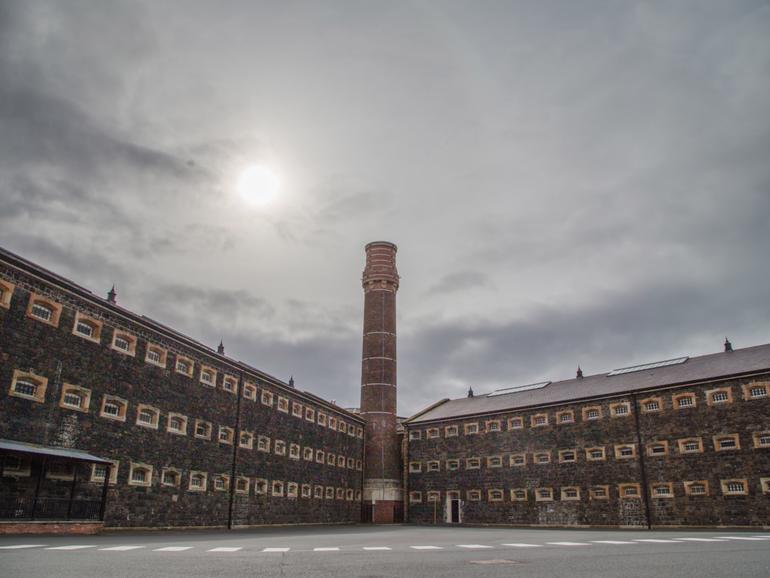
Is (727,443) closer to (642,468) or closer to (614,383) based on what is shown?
(642,468)

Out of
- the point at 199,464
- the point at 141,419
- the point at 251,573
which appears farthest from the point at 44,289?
the point at 251,573

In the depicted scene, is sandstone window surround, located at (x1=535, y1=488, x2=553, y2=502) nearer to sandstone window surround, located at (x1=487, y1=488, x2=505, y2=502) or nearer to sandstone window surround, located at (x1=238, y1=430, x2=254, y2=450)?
sandstone window surround, located at (x1=487, y1=488, x2=505, y2=502)

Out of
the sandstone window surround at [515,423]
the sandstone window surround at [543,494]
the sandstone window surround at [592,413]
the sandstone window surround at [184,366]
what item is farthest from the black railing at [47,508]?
the sandstone window surround at [592,413]

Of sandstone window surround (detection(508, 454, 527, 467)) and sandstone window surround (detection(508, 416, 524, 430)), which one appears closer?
sandstone window surround (detection(508, 454, 527, 467))

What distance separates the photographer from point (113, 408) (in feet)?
85.0

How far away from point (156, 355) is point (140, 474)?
18.8 feet

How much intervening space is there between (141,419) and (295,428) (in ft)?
50.1

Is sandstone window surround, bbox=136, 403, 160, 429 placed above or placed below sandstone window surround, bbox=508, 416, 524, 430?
below

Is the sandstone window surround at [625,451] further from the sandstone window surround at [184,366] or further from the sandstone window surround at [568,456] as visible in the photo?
the sandstone window surround at [184,366]

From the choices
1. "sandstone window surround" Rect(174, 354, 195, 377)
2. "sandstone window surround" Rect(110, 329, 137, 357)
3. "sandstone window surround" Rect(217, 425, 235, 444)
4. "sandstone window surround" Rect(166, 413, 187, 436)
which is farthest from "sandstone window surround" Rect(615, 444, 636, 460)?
"sandstone window surround" Rect(110, 329, 137, 357)

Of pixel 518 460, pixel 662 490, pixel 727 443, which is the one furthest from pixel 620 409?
pixel 518 460

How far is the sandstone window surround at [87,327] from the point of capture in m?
24.7

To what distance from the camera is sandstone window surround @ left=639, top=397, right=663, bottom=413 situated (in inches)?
1480

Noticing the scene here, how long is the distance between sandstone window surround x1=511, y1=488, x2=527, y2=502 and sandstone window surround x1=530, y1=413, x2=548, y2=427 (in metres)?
4.92
